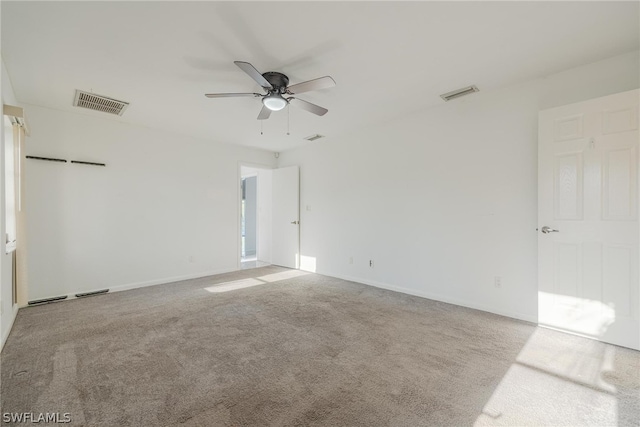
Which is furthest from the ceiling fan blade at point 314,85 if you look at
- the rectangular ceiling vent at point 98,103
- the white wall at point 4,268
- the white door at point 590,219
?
the white wall at point 4,268

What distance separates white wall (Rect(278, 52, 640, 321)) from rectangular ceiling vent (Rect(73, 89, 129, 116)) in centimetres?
328

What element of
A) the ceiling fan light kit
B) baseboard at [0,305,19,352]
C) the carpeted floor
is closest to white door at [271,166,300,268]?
the carpeted floor

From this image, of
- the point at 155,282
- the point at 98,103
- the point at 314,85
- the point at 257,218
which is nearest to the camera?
the point at 314,85

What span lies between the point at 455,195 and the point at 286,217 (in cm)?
356

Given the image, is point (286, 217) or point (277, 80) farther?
point (286, 217)

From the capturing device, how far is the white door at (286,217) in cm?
580

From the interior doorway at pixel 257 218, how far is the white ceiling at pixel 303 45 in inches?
129

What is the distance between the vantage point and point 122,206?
4.25 metres

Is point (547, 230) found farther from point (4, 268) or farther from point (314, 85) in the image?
point (4, 268)

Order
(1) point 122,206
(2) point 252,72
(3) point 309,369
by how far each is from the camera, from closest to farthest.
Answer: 1. (3) point 309,369
2. (2) point 252,72
3. (1) point 122,206

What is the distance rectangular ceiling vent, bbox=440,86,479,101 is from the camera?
3.12 metres

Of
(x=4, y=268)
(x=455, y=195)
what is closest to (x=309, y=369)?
(x=455, y=195)

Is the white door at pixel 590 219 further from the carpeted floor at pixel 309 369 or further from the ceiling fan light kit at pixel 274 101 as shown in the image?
the ceiling fan light kit at pixel 274 101

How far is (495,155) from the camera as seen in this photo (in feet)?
10.6
